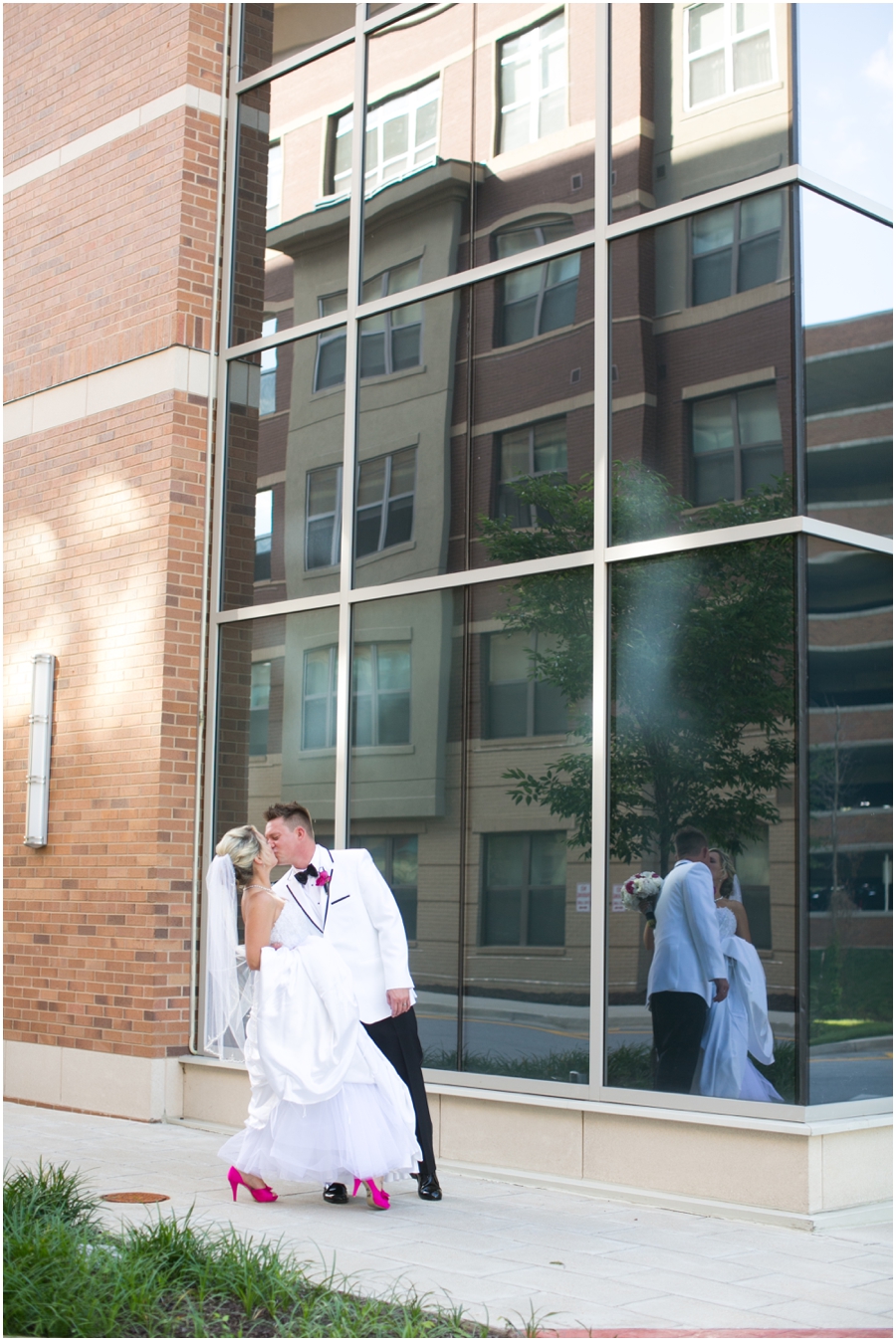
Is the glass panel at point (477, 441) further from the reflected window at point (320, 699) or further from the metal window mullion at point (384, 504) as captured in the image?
the reflected window at point (320, 699)

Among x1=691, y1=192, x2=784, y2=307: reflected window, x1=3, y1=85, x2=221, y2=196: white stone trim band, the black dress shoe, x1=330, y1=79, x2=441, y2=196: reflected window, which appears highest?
x1=3, y1=85, x2=221, y2=196: white stone trim band

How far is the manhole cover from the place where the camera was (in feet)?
22.8

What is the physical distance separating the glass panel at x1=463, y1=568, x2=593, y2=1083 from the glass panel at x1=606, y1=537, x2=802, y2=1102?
0.22m

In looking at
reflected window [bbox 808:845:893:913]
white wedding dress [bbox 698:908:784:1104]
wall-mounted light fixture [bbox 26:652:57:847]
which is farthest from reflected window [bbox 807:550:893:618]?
wall-mounted light fixture [bbox 26:652:57:847]

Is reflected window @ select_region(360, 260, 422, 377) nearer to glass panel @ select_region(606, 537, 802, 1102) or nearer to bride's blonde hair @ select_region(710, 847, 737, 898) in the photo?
glass panel @ select_region(606, 537, 802, 1102)

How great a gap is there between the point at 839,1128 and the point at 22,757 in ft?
22.2

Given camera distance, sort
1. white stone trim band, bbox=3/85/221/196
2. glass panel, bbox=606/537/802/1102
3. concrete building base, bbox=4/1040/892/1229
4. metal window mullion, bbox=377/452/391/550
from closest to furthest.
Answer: concrete building base, bbox=4/1040/892/1229 → glass panel, bbox=606/537/802/1102 → metal window mullion, bbox=377/452/391/550 → white stone trim band, bbox=3/85/221/196

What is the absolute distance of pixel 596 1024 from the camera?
298 inches

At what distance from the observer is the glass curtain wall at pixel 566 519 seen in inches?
279

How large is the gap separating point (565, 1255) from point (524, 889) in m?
2.39

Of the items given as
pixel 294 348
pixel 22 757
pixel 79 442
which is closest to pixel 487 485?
pixel 294 348

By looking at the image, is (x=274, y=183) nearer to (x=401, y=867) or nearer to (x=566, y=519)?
(x=566, y=519)

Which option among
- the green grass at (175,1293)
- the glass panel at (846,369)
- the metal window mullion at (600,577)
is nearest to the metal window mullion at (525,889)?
the metal window mullion at (600,577)

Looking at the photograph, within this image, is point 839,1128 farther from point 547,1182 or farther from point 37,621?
point 37,621
